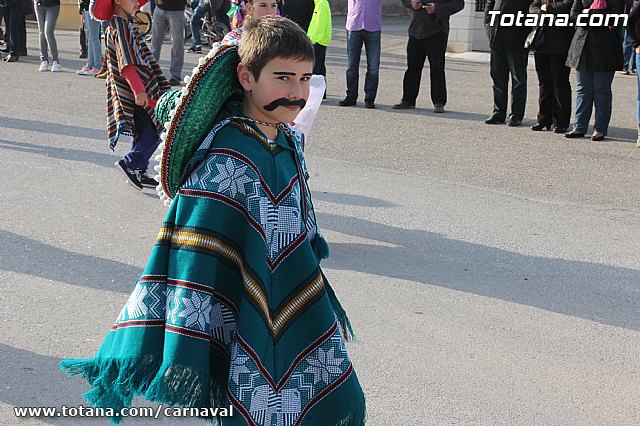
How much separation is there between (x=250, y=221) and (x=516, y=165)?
6698 mm

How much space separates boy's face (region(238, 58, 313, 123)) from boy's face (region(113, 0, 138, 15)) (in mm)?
4058

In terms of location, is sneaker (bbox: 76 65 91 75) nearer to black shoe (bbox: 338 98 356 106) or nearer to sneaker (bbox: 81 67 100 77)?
sneaker (bbox: 81 67 100 77)

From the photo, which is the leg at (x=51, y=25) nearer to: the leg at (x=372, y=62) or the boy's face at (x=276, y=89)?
the leg at (x=372, y=62)

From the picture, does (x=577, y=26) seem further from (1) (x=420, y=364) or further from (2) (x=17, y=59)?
(2) (x=17, y=59)

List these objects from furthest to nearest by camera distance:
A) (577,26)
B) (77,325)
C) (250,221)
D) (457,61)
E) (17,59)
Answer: (457,61), (17,59), (577,26), (77,325), (250,221)

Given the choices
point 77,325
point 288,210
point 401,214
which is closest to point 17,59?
point 401,214

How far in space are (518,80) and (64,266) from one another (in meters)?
6.93

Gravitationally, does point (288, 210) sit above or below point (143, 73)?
above

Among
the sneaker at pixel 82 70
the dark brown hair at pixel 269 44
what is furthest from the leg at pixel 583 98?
the dark brown hair at pixel 269 44

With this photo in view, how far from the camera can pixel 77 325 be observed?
16.1 feet

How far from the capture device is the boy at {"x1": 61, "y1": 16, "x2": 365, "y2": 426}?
279cm

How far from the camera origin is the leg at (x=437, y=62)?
12062 millimetres

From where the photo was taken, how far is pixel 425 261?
6.18 metres

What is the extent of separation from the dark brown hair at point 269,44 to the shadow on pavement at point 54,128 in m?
6.83
